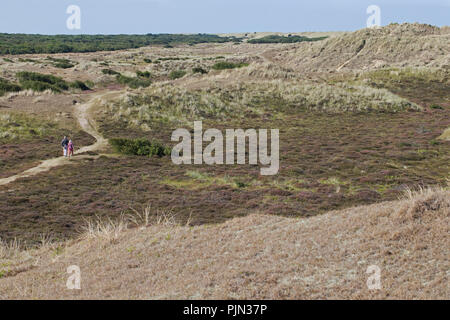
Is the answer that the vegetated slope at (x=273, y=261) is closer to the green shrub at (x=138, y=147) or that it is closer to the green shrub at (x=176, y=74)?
the green shrub at (x=138, y=147)

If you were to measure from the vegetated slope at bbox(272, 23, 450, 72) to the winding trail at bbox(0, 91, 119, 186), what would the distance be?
175 ft

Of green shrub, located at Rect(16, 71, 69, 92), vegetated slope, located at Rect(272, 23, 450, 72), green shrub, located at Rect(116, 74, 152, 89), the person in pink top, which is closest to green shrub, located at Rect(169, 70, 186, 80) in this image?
green shrub, located at Rect(116, 74, 152, 89)

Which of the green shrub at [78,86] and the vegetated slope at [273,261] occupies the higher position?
the green shrub at [78,86]

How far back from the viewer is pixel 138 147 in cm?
3297

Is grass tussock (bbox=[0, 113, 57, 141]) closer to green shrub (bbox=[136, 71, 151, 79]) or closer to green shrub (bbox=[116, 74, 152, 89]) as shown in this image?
green shrub (bbox=[116, 74, 152, 89])

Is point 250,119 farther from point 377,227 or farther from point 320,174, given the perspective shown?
point 377,227

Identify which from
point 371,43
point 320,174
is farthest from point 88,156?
point 371,43

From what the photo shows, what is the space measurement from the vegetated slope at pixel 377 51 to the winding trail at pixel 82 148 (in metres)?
53.3

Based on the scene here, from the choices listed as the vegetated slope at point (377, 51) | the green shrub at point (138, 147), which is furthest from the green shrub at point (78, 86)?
the vegetated slope at point (377, 51)

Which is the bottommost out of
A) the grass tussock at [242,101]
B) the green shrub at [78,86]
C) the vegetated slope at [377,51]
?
the grass tussock at [242,101]

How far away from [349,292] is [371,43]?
91046mm

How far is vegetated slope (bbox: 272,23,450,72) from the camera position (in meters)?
81.8

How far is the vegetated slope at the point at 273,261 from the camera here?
26.5 feet

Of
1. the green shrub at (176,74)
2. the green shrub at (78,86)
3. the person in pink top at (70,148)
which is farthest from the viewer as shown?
the green shrub at (176,74)
